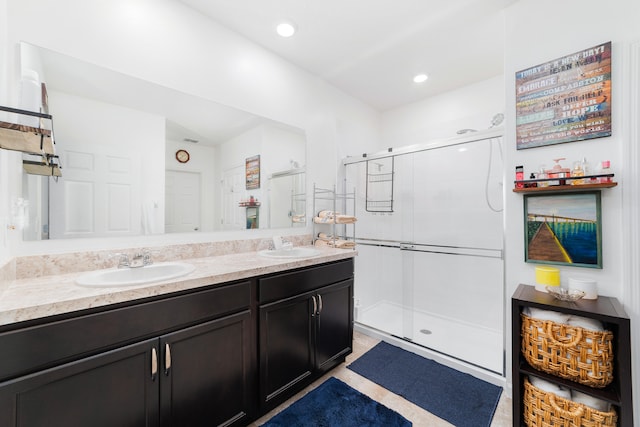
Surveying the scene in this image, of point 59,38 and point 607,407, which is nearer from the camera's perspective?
point 607,407

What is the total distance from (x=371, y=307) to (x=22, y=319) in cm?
292

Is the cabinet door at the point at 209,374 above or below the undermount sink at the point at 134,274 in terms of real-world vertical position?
below

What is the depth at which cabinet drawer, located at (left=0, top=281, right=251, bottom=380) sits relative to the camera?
0.86 m

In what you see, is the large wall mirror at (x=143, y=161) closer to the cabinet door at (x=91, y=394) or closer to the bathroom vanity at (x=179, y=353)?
the bathroom vanity at (x=179, y=353)

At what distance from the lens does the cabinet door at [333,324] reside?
1879mm

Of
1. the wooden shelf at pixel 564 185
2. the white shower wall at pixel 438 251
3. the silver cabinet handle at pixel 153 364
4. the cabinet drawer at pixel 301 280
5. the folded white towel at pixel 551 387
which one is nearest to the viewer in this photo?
the silver cabinet handle at pixel 153 364

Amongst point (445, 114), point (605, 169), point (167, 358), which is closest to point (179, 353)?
point (167, 358)

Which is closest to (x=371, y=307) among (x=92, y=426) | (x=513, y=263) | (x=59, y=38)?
(x=513, y=263)

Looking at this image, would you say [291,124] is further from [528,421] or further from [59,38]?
[528,421]

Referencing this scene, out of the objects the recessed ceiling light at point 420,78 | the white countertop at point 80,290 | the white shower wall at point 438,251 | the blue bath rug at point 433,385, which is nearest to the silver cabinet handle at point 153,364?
the white countertop at point 80,290

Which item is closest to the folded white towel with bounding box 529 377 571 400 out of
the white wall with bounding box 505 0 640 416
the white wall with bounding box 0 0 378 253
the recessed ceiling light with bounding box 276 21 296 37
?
the white wall with bounding box 505 0 640 416

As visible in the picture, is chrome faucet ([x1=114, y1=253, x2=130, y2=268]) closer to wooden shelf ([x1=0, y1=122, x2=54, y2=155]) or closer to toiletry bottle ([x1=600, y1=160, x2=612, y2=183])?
wooden shelf ([x1=0, y1=122, x2=54, y2=155])

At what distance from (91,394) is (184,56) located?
192cm

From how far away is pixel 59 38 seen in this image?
1.38 m
